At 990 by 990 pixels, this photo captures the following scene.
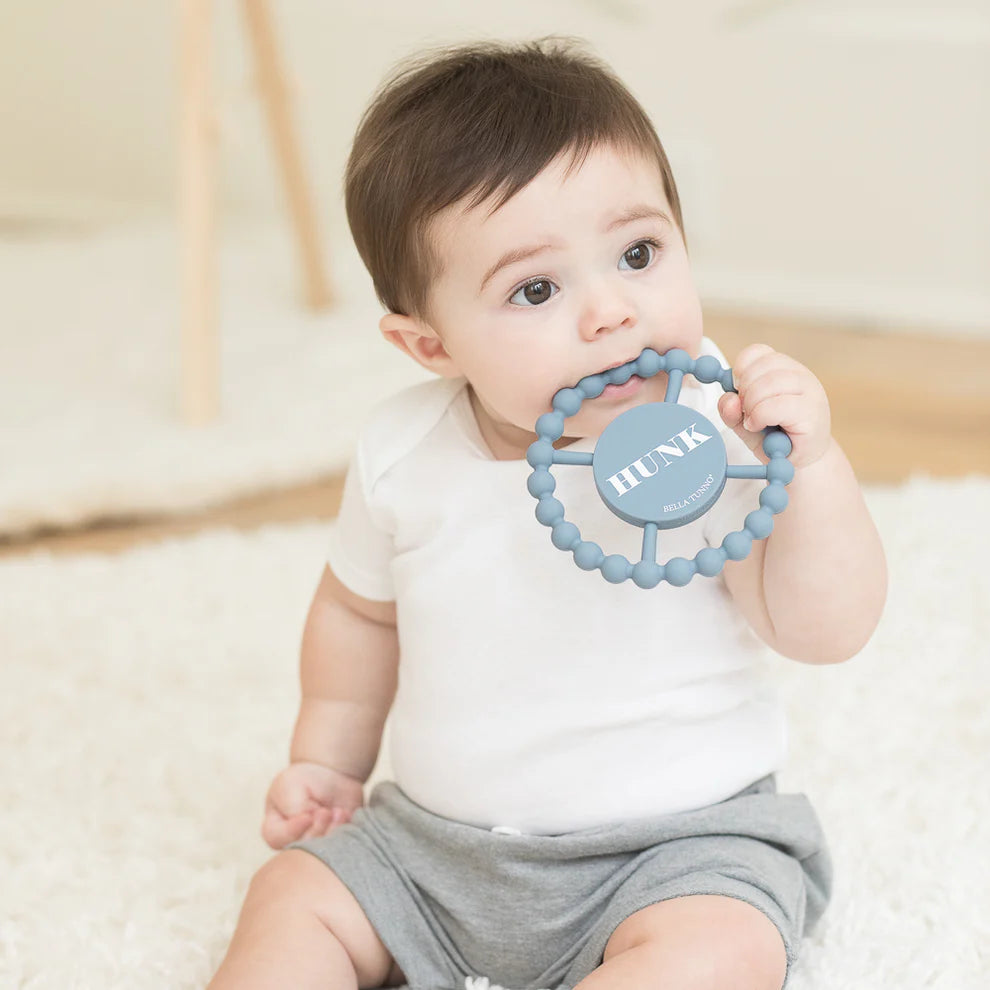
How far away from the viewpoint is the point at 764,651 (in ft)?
2.84

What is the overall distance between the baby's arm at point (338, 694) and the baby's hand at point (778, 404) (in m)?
0.30

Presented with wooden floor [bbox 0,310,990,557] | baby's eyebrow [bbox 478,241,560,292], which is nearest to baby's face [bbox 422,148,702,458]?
baby's eyebrow [bbox 478,241,560,292]

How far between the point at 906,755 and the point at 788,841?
0.29 metres

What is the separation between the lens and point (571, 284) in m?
0.77

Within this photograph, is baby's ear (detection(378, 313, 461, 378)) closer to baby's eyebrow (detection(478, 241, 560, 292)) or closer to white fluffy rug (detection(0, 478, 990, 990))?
baby's eyebrow (detection(478, 241, 560, 292))

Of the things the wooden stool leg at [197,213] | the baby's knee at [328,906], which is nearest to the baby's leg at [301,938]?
the baby's knee at [328,906]

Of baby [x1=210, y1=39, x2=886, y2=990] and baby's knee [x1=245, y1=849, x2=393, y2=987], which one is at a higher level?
baby [x1=210, y1=39, x2=886, y2=990]

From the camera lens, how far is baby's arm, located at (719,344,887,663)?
736 millimetres

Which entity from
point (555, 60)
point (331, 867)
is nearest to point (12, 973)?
point (331, 867)

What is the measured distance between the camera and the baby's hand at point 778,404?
28.7 inches

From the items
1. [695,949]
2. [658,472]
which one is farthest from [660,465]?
[695,949]

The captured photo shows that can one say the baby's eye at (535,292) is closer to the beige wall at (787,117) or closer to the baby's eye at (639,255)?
the baby's eye at (639,255)

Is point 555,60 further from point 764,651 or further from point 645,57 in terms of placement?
point 645,57

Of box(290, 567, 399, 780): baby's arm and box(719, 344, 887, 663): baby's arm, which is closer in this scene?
box(719, 344, 887, 663): baby's arm
